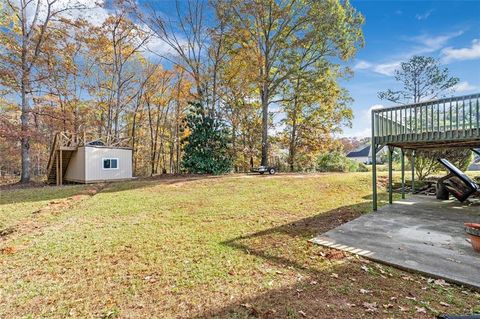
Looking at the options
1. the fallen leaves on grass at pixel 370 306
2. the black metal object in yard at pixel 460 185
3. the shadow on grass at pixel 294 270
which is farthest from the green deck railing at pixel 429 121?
the fallen leaves on grass at pixel 370 306

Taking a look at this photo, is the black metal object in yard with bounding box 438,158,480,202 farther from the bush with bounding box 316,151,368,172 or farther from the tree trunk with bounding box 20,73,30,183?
the tree trunk with bounding box 20,73,30,183

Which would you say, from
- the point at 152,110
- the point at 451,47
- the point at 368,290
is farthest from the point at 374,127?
the point at 152,110

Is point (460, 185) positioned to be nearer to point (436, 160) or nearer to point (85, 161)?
point (436, 160)

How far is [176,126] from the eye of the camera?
76.6 feet

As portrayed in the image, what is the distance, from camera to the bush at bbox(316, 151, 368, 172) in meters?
19.7

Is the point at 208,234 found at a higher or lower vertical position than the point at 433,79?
lower

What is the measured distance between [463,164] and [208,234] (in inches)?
495

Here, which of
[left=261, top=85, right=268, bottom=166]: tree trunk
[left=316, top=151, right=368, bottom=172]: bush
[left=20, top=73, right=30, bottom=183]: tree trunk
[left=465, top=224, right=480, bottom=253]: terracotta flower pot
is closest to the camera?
[left=465, top=224, right=480, bottom=253]: terracotta flower pot

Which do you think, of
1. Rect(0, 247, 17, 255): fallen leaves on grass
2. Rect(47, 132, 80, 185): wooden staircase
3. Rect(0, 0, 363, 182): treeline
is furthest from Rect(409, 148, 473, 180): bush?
Rect(47, 132, 80, 185): wooden staircase

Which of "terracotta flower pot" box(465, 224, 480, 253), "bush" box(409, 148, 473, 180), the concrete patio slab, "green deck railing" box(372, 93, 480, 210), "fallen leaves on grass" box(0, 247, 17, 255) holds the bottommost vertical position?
"fallen leaves on grass" box(0, 247, 17, 255)

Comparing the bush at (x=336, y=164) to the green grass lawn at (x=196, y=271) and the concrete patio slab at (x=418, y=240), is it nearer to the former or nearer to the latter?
the concrete patio slab at (x=418, y=240)

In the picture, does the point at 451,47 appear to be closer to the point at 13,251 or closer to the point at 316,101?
the point at 316,101

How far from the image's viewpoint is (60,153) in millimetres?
13484

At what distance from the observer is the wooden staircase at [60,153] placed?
13.5 m
